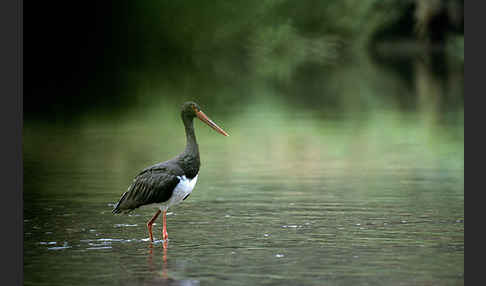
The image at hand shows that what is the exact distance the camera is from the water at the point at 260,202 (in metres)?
10.2

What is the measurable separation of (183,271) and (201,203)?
426 centimetres

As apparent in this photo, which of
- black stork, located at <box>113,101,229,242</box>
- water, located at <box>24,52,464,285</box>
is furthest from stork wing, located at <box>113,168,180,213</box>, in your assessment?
water, located at <box>24,52,464,285</box>

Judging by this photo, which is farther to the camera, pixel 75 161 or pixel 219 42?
pixel 219 42

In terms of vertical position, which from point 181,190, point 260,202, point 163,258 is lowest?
point 163,258

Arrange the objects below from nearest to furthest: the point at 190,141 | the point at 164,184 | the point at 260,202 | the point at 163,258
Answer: the point at 163,258 < the point at 164,184 < the point at 190,141 < the point at 260,202

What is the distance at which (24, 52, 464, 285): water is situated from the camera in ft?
33.5

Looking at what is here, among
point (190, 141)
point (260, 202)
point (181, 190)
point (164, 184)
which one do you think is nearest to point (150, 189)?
point (164, 184)

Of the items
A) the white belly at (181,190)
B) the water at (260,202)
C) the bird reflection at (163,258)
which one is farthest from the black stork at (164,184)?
the water at (260,202)

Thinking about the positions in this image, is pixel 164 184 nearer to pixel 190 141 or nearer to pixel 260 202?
pixel 190 141

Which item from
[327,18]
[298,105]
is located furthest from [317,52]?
[298,105]

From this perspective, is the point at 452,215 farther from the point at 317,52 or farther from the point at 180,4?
the point at 317,52

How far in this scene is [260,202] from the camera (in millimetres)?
14383

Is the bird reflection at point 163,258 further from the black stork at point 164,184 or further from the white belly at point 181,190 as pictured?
the white belly at point 181,190

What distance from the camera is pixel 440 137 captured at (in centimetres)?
2384
